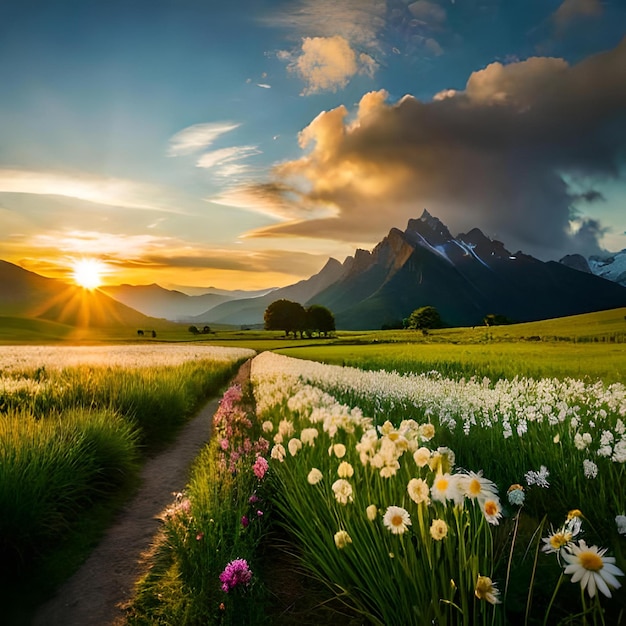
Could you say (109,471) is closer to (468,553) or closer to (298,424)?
(298,424)

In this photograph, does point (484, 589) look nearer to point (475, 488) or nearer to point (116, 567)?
point (475, 488)

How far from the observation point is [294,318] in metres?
116

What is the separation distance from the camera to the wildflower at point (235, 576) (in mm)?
3751

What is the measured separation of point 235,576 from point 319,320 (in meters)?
115

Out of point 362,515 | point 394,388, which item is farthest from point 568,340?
point 362,515

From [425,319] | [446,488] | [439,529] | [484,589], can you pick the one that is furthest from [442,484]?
[425,319]

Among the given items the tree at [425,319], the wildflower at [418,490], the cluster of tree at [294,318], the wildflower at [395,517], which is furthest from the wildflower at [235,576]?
the tree at [425,319]

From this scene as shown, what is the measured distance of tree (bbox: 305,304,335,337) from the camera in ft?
385

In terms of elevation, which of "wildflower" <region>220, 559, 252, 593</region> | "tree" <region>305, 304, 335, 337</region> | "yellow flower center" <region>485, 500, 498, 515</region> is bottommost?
"wildflower" <region>220, 559, 252, 593</region>

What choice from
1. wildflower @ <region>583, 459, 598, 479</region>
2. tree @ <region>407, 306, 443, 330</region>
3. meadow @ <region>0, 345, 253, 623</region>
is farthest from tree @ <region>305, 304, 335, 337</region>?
wildflower @ <region>583, 459, 598, 479</region>

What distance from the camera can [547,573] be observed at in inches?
140

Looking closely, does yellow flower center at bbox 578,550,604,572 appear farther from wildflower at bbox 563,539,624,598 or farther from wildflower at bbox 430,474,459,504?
wildflower at bbox 430,474,459,504

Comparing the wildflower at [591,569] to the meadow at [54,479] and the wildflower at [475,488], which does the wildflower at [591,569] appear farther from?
the meadow at [54,479]

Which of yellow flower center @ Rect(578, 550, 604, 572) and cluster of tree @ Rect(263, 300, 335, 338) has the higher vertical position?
cluster of tree @ Rect(263, 300, 335, 338)
